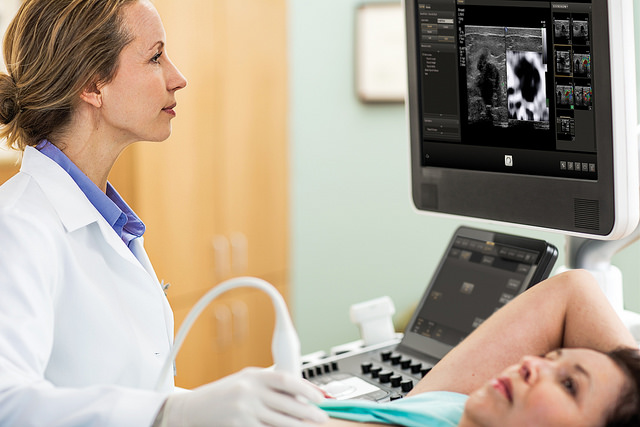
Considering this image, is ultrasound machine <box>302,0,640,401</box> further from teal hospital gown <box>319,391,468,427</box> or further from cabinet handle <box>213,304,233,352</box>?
cabinet handle <box>213,304,233,352</box>

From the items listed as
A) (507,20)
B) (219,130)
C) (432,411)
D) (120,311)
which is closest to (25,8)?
(120,311)

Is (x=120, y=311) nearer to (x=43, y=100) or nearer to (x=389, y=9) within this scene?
(x=43, y=100)

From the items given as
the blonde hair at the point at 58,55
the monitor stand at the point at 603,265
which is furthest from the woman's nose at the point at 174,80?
the monitor stand at the point at 603,265

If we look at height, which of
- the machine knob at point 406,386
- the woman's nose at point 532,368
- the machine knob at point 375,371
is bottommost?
the machine knob at point 406,386

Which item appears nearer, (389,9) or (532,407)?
(532,407)

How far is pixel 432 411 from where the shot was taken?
1285 millimetres

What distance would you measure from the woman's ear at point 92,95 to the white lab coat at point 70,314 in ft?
0.44

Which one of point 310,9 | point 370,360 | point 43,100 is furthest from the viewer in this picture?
point 310,9

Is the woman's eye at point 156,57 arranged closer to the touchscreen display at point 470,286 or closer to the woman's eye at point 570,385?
the touchscreen display at point 470,286

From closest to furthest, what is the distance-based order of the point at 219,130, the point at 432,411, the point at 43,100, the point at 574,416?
the point at 574,416 → the point at 432,411 → the point at 43,100 → the point at 219,130

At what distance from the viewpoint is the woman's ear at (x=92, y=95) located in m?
1.42

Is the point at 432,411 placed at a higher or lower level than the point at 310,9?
lower

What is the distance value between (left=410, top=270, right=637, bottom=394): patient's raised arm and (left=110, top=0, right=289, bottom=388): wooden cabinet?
5.42 feet

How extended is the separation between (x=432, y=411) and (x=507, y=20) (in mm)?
736
